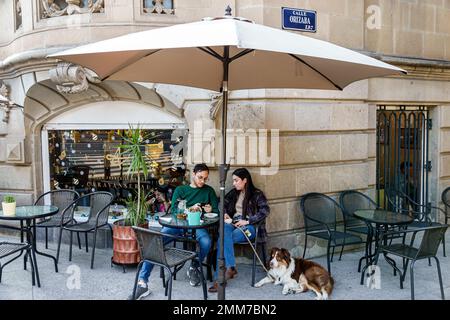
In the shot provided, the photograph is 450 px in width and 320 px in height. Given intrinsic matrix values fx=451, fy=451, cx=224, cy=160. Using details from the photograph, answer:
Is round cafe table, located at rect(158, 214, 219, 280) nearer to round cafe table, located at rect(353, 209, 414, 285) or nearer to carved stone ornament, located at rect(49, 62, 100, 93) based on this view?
round cafe table, located at rect(353, 209, 414, 285)

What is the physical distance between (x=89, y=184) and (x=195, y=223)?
3.08 m

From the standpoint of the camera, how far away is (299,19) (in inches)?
239

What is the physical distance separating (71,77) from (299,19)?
320 cm

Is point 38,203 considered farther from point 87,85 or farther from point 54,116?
point 87,85

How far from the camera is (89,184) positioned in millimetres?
7312

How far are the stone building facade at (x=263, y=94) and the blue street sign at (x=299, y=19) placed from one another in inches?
3.5

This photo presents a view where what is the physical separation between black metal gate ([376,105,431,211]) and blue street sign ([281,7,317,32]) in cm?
191

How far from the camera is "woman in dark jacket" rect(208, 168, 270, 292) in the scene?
5.18 m

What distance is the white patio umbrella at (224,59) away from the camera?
304 cm

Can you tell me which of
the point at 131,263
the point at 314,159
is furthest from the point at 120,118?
the point at 314,159

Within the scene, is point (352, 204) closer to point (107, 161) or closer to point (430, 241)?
point (430, 241)

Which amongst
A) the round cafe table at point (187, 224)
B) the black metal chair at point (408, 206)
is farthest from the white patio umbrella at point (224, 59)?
the black metal chair at point (408, 206)

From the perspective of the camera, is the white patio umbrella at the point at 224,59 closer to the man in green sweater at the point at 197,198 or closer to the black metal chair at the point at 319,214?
the man in green sweater at the point at 197,198

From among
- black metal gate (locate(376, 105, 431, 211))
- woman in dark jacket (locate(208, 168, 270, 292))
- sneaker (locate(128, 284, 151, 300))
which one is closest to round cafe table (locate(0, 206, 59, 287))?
sneaker (locate(128, 284, 151, 300))
